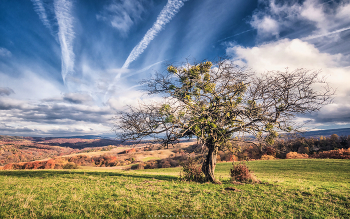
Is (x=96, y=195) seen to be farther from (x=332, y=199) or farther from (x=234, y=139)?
(x=332, y=199)

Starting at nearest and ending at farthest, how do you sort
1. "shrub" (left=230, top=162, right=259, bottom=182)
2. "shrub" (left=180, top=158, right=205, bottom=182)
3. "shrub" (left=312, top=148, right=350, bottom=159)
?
1. "shrub" (left=230, top=162, right=259, bottom=182)
2. "shrub" (left=180, top=158, right=205, bottom=182)
3. "shrub" (left=312, top=148, right=350, bottom=159)

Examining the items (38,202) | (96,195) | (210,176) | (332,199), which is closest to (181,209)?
(96,195)

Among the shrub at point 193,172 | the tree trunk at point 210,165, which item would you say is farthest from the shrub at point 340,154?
the shrub at point 193,172

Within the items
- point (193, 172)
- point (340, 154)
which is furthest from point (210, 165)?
point (340, 154)

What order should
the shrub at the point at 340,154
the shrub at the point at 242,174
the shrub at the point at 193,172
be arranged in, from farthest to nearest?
the shrub at the point at 340,154
the shrub at the point at 193,172
the shrub at the point at 242,174

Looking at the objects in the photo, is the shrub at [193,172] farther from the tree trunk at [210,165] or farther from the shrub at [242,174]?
the shrub at [242,174]

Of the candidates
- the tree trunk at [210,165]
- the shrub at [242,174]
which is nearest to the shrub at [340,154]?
the shrub at [242,174]

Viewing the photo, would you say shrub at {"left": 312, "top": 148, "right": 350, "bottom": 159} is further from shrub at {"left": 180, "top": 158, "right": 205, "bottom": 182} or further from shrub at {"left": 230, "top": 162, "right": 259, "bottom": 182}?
shrub at {"left": 180, "top": 158, "right": 205, "bottom": 182}

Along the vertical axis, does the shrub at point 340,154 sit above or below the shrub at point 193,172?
below

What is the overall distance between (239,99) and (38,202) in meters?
12.8

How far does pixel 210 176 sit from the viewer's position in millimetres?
12555

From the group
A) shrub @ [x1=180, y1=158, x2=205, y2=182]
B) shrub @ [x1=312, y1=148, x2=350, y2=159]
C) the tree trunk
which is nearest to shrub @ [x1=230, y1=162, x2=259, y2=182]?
the tree trunk

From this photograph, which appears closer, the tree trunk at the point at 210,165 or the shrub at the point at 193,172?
the tree trunk at the point at 210,165

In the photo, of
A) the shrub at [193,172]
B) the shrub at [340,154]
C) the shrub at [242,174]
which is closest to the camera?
the shrub at [242,174]
